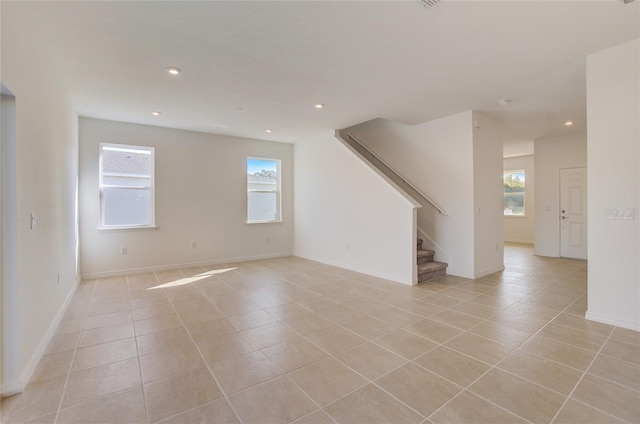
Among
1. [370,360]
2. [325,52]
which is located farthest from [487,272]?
[325,52]

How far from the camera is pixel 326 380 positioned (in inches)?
80.6

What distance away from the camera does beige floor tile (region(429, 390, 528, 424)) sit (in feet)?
5.41

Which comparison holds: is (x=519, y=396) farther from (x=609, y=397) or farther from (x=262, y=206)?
(x=262, y=206)

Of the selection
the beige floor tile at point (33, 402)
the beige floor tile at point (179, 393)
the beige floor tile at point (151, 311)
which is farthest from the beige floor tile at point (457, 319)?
the beige floor tile at point (33, 402)

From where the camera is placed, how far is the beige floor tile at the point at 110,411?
168cm

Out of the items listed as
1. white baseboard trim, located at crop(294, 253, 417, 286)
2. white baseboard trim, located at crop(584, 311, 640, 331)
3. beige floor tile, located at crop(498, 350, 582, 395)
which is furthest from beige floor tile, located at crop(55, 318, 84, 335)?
white baseboard trim, located at crop(584, 311, 640, 331)

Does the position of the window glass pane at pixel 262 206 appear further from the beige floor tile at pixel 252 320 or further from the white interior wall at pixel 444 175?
the beige floor tile at pixel 252 320

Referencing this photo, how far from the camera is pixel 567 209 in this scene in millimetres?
6539

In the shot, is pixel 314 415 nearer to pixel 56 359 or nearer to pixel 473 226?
pixel 56 359

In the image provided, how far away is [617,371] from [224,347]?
301cm

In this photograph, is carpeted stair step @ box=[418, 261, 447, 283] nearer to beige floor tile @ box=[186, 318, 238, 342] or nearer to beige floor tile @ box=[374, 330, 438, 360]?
beige floor tile @ box=[374, 330, 438, 360]

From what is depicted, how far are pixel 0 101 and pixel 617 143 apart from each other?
5036mm

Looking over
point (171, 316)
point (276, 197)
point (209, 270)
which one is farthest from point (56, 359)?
point (276, 197)

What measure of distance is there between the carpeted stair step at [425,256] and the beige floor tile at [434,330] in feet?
6.85
